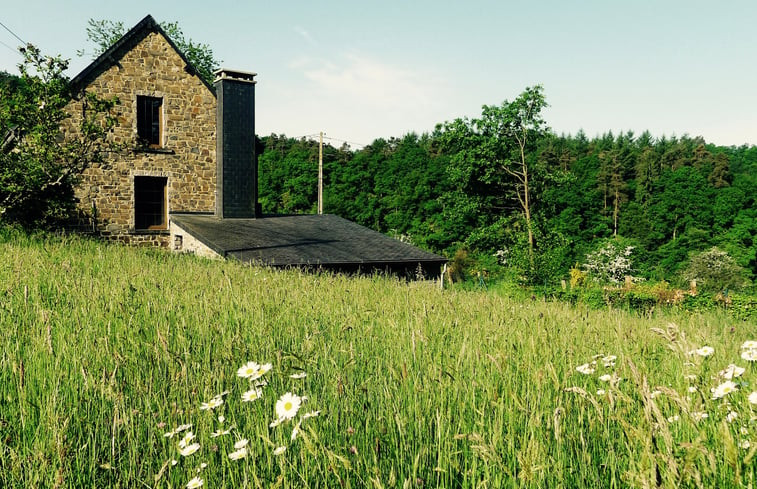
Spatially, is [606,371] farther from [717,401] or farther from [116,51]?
[116,51]

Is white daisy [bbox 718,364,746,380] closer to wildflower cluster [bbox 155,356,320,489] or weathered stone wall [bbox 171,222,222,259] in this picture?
wildflower cluster [bbox 155,356,320,489]

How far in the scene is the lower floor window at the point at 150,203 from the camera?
61.3 ft

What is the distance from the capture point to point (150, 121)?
1878cm

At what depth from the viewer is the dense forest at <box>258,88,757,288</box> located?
1193 inches

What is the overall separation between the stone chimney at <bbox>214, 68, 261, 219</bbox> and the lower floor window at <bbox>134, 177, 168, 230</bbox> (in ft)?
6.21

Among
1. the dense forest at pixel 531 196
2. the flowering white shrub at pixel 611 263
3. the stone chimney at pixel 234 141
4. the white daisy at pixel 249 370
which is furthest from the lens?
the flowering white shrub at pixel 611 263

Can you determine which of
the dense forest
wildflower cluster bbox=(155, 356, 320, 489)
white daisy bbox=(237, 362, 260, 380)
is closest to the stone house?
the dense forest

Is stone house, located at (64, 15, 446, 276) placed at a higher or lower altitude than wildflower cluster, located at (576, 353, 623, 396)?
higher

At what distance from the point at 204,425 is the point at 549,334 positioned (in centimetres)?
278

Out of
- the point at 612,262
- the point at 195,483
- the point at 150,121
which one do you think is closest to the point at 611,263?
the point at 612,262

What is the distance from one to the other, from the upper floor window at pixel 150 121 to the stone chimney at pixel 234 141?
1997 millimetres

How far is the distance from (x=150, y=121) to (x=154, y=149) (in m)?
1.06

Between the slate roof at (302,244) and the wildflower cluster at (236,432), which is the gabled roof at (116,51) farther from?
the wildflower cluster at (236,432)

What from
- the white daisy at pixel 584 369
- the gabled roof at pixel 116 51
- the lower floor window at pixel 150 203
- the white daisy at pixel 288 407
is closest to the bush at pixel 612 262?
the lower floor window at pixel 150 203
